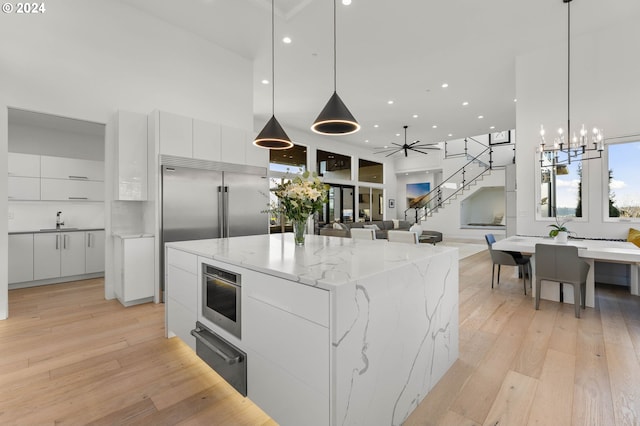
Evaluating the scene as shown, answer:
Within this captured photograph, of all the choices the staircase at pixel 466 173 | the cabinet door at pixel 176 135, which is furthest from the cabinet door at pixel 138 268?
the staircase at pixel 466 173

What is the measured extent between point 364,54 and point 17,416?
221 inches

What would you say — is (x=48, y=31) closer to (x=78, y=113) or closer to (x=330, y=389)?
(x=78, y=113)

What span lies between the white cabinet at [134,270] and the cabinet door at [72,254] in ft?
5.13

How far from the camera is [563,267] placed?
3.34m

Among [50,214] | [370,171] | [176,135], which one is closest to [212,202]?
[176,135]

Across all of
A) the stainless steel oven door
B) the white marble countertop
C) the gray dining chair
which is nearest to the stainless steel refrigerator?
the white marble countertop

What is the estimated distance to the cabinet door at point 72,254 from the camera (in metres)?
4.59

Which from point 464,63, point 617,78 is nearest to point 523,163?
point 617,78

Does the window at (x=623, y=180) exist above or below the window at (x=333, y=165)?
below

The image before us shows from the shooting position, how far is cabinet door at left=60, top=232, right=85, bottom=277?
15.1 ft

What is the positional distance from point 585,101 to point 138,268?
22.3ft

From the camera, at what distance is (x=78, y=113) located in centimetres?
352

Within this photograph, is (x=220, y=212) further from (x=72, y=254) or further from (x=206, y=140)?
(x=72, y=254)

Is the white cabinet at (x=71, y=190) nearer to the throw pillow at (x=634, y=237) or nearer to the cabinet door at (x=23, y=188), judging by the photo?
the cabinet door at (x=23, y=188)
